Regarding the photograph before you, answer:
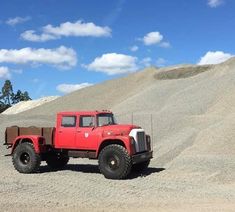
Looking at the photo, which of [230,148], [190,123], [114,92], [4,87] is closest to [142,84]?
[114,92]

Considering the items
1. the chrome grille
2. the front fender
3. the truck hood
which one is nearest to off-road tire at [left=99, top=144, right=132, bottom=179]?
the front fender

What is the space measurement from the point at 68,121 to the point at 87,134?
1093 millimetres

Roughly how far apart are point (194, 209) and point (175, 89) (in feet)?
119

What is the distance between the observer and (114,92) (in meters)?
59.4

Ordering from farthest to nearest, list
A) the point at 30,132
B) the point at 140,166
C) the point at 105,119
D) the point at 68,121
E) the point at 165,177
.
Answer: the point at 30,132, the point at 140,166, the point at 68,121, the point at 105,119, the point at 165,177

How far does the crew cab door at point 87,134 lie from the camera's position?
53.5ft

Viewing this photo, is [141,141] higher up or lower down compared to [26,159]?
higher up

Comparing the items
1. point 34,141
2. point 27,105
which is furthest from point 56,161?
point 27,105

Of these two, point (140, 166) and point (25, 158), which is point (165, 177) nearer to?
point (140, 166)

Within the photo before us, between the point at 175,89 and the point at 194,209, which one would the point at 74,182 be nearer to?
the point at 194,209

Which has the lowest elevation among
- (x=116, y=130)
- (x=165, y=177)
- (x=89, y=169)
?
(x=165, y=177)

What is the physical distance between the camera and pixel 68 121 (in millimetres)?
17062

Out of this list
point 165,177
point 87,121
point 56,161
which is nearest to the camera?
point 165,177

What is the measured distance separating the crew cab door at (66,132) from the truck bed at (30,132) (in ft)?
1.14
